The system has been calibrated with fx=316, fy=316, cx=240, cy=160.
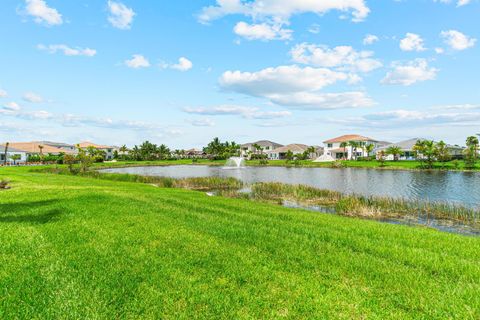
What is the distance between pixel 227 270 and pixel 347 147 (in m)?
114

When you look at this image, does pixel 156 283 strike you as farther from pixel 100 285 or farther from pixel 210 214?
pixel 210 214

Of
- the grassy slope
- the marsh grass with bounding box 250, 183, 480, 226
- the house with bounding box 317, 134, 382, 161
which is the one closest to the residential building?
the house with bounding box 317, 134, 382, 161

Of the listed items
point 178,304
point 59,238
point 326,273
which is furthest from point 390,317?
point 59,238

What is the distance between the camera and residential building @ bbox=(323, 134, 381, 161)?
110500mm

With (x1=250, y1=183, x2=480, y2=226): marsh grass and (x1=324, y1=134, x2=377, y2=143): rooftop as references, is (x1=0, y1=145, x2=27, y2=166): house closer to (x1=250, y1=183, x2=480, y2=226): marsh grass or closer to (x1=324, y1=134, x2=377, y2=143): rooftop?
(x1=250, y1=183, x2=480, y2=226): marsh grass

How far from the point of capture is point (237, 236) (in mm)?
9273

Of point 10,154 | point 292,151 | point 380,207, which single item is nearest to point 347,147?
point 292,151

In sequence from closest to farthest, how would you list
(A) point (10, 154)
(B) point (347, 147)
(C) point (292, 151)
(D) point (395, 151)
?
(D) point (395, 151) → (A) point (10, 154) → (B) point (347, 147) → (C) point (292, 151)

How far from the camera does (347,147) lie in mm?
113812

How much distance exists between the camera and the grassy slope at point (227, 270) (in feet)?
17.3

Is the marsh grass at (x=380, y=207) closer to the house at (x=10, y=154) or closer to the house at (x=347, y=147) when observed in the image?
the house at (x=347, y=147)

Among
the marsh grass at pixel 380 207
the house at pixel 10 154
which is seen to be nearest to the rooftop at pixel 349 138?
the marsh grass at pixel 380 207

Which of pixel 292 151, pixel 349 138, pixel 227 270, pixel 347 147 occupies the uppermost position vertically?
pixel 349 138

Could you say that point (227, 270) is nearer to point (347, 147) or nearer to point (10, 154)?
point (347, 147)
